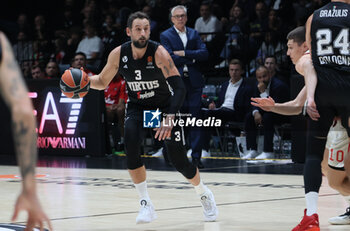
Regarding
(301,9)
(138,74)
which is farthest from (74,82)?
(301,9)

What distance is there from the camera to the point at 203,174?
10039 mm

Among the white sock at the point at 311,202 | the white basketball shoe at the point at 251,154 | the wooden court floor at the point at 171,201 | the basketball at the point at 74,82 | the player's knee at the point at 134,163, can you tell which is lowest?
the white basketball shoe at the point at 251,154

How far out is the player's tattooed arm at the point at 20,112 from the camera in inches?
95.4

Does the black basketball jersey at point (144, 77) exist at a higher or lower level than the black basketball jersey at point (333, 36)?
lower

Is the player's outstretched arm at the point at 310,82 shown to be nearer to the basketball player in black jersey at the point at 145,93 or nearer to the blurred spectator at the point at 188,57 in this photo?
the basketball player in black jersey at the point at 145,93

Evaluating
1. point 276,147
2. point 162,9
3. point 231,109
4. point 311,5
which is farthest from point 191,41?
point 162,9

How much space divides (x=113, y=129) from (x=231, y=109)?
233 centimetres

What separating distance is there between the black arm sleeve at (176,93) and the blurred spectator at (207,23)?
8.08m

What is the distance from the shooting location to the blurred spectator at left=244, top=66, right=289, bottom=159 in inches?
456

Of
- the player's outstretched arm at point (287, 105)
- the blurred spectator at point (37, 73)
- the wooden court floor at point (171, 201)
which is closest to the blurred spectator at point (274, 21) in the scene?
the wooden court floor at point (171, 201)

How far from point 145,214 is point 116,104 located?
7.37 m

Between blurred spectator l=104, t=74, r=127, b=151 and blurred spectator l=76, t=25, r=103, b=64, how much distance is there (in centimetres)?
181

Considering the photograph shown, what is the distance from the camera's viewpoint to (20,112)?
7.95ft

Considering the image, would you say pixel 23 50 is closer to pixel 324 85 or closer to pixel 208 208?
pixel 208 208
